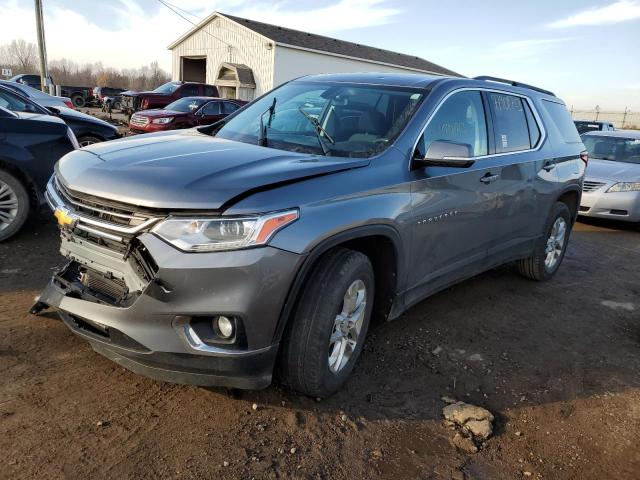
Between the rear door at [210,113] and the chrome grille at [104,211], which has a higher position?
the chrome grille at [104,211]

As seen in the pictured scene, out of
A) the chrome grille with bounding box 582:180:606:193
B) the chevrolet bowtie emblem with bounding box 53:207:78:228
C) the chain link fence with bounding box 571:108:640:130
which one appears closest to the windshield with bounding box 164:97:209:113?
the chrome grille with bounding box 582:180:606:193

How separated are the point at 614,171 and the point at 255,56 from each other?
25.9 m

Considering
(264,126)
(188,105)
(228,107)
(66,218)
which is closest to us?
(66,218)

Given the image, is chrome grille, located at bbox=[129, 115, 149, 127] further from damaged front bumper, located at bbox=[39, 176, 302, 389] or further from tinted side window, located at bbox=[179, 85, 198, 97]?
damaged front bumper, located at bbox=[39, 176, 302, 389]

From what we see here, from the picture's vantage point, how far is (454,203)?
3.58 meters

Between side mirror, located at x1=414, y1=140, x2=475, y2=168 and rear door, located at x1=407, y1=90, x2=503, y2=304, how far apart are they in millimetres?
136

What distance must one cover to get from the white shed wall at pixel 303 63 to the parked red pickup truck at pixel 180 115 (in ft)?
46.3

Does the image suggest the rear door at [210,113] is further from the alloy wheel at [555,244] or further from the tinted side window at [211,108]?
the alloy wheel at [555,244]

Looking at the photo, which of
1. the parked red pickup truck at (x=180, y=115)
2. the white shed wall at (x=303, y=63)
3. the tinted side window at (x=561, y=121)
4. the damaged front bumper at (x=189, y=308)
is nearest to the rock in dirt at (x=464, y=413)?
the damaged front bumper at (x=189, y=308)

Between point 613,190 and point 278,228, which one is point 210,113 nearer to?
point 613,190

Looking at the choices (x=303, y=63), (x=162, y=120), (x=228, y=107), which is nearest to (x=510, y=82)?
(x=162, y=120)

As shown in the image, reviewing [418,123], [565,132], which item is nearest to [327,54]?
[565,132]

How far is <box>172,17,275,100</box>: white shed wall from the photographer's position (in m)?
30.6

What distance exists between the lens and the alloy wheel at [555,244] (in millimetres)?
5461
